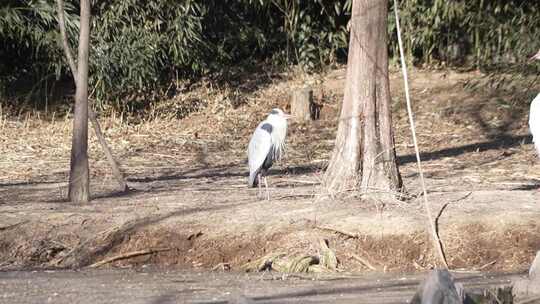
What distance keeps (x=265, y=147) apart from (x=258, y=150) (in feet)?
0.32

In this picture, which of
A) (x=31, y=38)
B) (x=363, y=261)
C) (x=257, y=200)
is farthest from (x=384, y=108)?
(x=31, y=38)

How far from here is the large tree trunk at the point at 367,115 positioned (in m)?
11.2

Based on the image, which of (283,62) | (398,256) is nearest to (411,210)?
(398,256)

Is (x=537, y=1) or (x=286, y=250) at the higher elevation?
(x=537, y=1)

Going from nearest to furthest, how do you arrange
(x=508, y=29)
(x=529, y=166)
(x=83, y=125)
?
(x=83, y=125) → (x=529, y=166) → (x=508, y=29)

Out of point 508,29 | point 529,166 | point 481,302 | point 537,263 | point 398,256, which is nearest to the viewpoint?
point 481,302

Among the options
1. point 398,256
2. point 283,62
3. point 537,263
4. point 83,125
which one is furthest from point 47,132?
point 537,263

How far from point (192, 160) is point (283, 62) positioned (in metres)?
6.18

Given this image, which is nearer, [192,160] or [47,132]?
[192,160]

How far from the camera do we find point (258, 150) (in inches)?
514

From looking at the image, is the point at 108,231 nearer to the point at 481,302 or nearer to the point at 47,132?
the point at 481,302

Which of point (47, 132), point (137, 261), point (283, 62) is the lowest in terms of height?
point (137, 261)

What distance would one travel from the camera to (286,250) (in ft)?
35.0

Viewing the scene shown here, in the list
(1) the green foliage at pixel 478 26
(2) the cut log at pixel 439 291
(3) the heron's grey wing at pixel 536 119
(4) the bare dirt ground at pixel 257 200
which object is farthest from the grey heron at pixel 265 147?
(1) the green foliage at pixel 478 26
